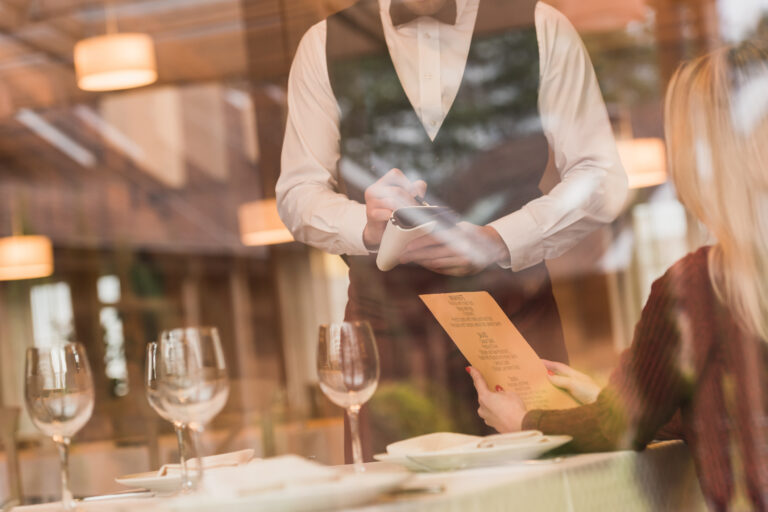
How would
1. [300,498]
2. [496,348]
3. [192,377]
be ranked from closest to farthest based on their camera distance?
[300,498] < [192,377] < [496,348]

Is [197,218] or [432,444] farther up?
[197,218]

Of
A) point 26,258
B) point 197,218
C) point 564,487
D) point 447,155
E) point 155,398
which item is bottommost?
point 564,487

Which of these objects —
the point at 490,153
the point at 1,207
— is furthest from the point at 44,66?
the point at 490,153

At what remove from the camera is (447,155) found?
50.4 inches

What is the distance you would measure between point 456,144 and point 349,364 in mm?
536

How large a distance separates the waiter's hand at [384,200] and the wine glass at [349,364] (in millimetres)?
351

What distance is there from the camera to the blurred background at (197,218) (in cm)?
120

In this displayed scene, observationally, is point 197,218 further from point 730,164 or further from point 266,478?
point 266,478

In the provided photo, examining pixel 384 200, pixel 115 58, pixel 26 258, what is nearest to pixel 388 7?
pixel 384 200

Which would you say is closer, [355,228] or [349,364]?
[349,364]

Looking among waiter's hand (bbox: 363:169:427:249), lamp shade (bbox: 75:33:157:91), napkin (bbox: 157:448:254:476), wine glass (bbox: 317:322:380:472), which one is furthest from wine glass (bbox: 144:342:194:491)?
lamp shade (bbox: 75:33:157:91)

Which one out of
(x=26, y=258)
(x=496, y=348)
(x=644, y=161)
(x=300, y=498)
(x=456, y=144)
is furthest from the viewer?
(x=26, y=258)

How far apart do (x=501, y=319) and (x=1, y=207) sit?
14.0 feet

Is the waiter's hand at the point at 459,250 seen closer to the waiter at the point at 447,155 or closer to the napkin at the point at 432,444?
the waiter at the point at 447,155
